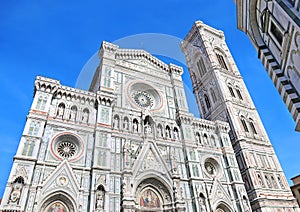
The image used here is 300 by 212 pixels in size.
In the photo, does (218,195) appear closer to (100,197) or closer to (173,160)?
(173,160)

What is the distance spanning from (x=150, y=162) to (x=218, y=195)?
278 inches

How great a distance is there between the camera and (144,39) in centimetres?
2480

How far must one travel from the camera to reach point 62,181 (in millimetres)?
14406

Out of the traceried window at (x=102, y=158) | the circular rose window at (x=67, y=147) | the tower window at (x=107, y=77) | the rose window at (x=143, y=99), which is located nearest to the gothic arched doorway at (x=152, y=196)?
the traceried window at (x=102, y=158)

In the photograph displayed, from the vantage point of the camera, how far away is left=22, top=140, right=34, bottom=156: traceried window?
14.1m

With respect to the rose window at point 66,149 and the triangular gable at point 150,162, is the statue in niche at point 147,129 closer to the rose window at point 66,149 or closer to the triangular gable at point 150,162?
the triangular gable at point 150,162

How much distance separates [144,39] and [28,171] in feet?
57.5

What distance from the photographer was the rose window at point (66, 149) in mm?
15971

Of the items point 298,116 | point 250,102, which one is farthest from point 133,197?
point 250,102

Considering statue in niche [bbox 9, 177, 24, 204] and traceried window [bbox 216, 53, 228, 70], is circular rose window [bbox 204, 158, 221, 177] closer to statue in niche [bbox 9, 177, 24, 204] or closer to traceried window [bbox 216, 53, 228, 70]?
statue in niche [bbox 9, 177, 24, 204]

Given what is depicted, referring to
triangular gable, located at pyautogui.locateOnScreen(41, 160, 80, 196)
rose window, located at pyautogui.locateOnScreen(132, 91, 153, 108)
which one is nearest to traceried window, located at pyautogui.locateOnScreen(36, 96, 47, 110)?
triangular gable, located at pyautogui.locateOnScreen(41, 160, 80, 196)

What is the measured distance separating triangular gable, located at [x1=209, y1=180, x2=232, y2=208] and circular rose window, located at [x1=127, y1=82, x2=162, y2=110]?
9507 millimetres

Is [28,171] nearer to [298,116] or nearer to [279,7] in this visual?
[298,116]

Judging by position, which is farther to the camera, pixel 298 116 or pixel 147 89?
pixel 147 89
